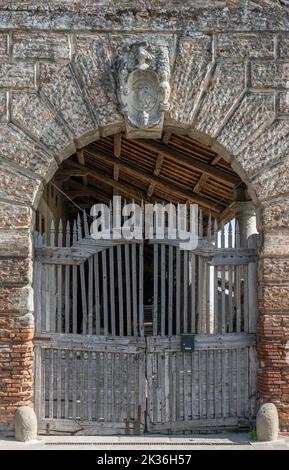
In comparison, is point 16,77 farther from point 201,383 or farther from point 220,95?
point 201,383

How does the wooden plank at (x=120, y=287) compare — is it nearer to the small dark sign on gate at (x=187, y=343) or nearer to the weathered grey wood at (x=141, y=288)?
the weathered grey wood at (x=141, y=288)

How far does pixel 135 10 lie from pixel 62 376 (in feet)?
13.8

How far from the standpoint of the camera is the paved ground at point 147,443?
6902 mm

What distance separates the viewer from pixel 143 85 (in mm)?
7531

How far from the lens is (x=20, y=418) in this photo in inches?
276

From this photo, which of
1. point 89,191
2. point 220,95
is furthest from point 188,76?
point 89,191

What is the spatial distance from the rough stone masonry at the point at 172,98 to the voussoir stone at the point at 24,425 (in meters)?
0.55

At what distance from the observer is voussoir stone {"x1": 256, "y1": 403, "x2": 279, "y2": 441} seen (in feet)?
23.2

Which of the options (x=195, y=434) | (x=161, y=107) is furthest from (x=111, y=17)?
(x=195, y=434)

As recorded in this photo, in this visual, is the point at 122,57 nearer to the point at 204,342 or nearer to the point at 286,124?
the point at 286,124

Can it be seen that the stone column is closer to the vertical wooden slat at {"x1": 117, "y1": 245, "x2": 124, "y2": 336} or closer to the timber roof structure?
the timber roof structure

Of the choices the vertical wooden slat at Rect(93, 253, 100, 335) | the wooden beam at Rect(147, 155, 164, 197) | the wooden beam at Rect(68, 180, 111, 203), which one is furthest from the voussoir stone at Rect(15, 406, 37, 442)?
the wooden beam at Rect(68, 180, 111, 203)

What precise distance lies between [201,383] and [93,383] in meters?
1.22

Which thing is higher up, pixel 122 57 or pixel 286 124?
pixel 122 57
